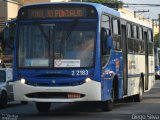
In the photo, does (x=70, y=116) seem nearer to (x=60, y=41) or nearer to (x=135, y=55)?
(x=60, y=41)

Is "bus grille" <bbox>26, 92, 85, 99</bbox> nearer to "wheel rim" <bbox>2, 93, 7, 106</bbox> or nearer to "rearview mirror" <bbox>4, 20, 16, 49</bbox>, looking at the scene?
"rearview mirror" <bbox>4, 20, 16, 49</bbox>

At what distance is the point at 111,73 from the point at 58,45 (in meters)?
2.32

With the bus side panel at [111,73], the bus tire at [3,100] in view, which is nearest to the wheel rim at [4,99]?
the bus tire at [3,100]

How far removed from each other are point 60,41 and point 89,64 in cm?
107

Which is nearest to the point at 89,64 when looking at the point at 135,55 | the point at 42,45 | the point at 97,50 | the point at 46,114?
the point at 97,50

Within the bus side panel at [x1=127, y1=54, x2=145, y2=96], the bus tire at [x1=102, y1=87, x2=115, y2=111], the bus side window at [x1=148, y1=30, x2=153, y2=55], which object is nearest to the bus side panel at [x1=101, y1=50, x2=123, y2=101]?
the bus tire at [x1=102, y1=87, x2=115, y2=111]

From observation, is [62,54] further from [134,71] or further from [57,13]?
[134,71]

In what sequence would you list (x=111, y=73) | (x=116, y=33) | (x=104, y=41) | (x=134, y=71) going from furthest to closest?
1. (x=134, y=71)
2. (x=116, y=33)
3. (x=111, y=73)
4. (x=104, y=41)

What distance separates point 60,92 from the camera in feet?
54.2

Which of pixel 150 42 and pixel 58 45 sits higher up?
pixel 150 42

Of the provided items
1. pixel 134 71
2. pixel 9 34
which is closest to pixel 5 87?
pixel 134 71

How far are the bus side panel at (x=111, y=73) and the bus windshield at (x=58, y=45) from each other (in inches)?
36.6

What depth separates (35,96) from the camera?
55.2 feet

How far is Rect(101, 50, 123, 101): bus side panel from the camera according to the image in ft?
56.3
